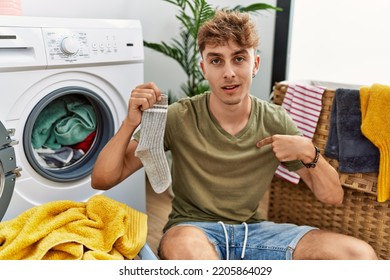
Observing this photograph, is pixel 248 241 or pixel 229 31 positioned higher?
pixel 229 31

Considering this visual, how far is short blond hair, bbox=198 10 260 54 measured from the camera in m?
1.09

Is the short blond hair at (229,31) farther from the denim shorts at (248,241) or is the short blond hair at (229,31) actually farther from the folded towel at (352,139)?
the denim shorts at (248,241)

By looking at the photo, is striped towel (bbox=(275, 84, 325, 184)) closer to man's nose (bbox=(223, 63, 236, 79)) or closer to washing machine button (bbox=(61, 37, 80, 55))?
man's nose (bbox=(223, 63, 236, 79))

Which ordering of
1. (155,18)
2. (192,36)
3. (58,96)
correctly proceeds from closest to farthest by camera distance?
(58,96), (192,36), (155,18)

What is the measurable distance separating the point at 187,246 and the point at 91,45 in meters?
0.77

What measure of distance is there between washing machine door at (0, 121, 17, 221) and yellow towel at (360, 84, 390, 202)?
116 centimetres

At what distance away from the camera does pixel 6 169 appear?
1.15 m

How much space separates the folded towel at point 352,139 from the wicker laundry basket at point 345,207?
0.05 meters

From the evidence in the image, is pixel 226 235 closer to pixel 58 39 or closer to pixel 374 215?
pixel 374 215

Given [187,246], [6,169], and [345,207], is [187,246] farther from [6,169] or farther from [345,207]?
[345,207]

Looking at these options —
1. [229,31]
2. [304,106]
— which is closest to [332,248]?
[304,106]

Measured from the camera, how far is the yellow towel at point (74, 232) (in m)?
0.95

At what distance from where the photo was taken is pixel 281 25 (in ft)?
7.48
